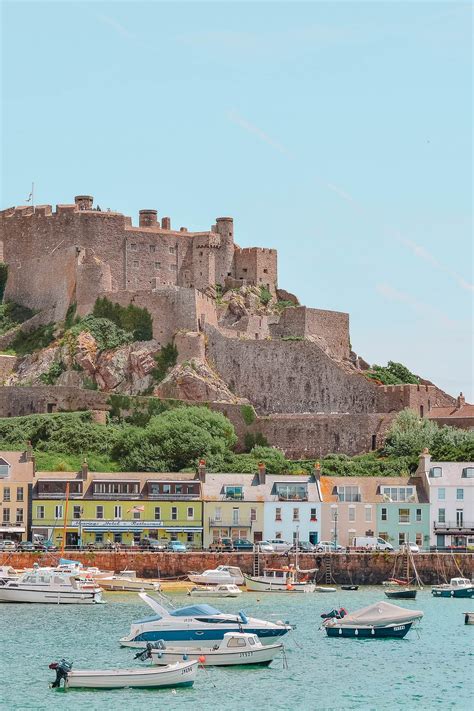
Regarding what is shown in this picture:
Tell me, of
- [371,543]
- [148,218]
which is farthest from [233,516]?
[148,218]

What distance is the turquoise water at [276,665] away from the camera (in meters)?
41.1

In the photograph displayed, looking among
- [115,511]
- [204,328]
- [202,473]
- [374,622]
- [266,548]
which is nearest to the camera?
[374,622]

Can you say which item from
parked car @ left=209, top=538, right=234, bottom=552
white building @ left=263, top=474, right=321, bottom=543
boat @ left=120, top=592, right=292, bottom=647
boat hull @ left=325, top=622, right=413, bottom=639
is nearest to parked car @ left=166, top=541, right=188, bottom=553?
parked car @ left=209, top=538, right=234, bottom=552

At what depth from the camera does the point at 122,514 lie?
71.6 metres

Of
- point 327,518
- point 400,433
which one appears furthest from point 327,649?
point 400,433

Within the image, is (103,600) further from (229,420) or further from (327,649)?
Result: (229,420)

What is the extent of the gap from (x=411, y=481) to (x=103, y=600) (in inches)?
765

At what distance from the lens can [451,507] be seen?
72.6 metres

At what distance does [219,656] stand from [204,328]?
1784 inches

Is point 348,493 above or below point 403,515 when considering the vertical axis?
above

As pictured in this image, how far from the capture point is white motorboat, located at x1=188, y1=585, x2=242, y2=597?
60562 millimetres

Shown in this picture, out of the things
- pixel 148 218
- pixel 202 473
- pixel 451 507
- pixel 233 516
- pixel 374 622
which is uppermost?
pixel 148 218

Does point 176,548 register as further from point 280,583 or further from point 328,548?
point 328,548

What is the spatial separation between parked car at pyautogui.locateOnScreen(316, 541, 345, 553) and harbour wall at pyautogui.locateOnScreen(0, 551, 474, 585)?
0.89 m
